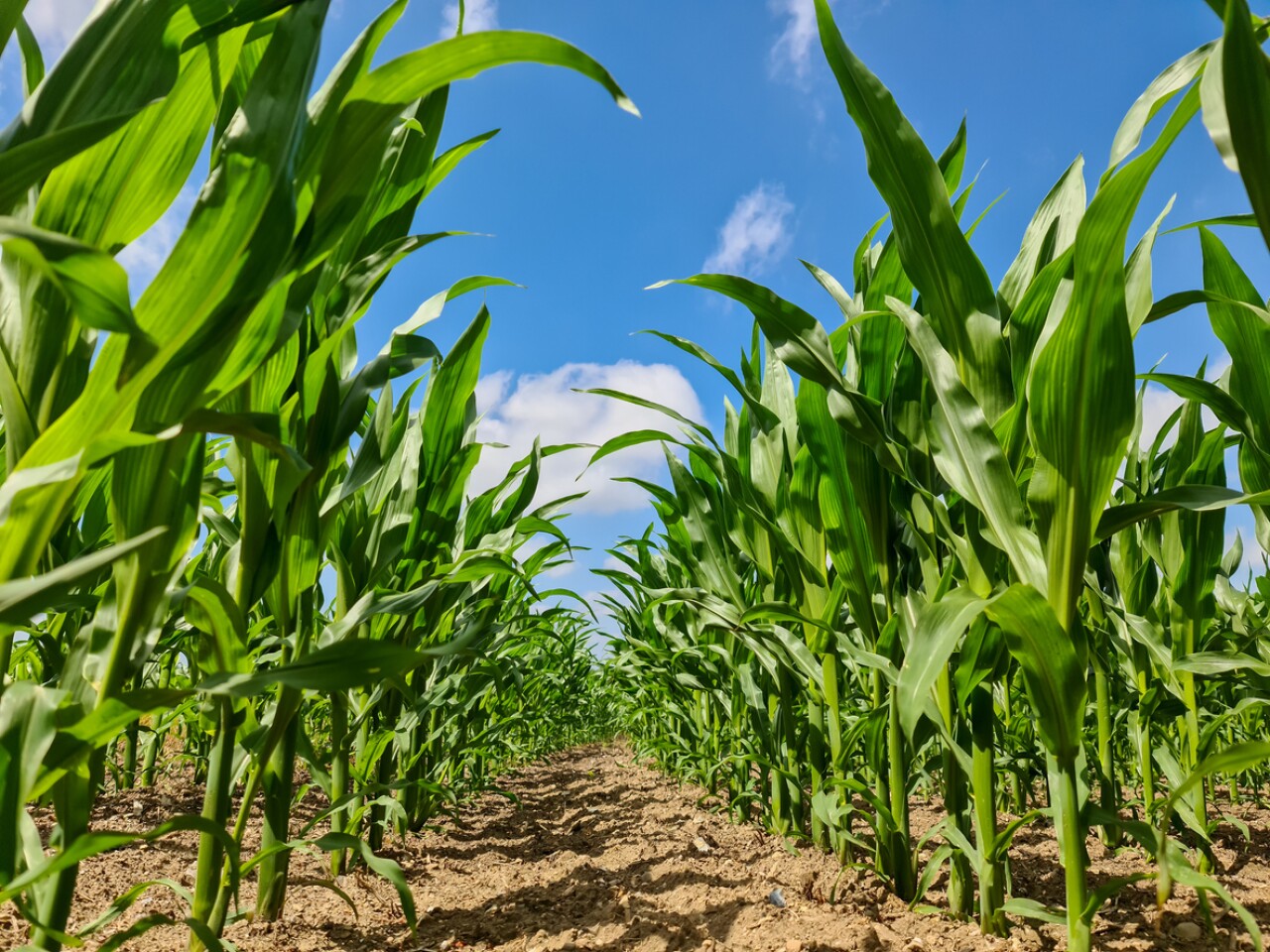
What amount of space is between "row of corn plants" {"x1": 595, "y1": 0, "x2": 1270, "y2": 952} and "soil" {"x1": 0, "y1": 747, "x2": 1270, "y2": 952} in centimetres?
12

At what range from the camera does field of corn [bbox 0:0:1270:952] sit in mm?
687

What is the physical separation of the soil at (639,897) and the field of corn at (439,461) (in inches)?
3.0

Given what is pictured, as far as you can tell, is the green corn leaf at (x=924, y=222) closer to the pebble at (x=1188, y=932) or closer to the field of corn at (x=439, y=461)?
the field of corn at (x=439, y=461)

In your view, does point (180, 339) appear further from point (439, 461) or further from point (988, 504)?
point (439, 461)

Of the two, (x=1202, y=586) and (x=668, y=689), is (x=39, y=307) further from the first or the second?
(x=668, y=689)

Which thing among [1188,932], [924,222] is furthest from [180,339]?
[1188,932]

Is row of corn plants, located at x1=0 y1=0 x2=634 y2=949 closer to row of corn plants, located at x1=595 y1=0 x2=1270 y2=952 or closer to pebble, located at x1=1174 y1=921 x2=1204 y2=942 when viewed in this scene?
row of corn plants, located at x1=595 y1=0 x2=1270 y2=952

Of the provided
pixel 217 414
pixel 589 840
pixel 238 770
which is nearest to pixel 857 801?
pixel 589 840

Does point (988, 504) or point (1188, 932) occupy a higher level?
point (988, 504)

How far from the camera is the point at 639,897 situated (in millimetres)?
1748

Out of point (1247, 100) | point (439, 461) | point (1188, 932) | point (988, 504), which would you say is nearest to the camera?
point (1247, 100)

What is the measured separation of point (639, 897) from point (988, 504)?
1232mm

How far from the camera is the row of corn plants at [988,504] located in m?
0.86

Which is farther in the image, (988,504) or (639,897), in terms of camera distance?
(639,897)
